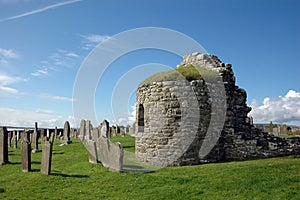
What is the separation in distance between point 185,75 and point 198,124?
2.61m

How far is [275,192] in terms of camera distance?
873cm

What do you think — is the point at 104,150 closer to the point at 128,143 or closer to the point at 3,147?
the point at 3,147

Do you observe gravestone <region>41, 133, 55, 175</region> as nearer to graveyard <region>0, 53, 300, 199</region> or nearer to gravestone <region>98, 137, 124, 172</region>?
graveyard <region>0, 53, 300, 199</region>

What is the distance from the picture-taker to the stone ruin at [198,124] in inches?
580

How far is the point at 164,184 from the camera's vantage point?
1033 cm

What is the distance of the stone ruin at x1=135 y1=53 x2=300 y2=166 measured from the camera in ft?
48.3

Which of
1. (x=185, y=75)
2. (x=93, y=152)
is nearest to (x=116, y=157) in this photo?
(x=93, y=152)

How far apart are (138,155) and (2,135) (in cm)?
759

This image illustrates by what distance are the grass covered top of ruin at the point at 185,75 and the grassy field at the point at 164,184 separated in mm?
4777

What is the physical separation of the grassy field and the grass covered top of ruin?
4.78 meters

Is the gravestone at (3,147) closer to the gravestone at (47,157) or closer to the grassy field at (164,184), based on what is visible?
the grassy field at (164,184)

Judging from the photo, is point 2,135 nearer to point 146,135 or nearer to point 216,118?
point 146,135

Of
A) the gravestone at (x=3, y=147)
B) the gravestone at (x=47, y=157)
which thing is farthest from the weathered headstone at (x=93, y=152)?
the gravestone at (x=3, y=147)

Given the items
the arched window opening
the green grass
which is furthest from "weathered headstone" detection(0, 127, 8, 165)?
the green grass
